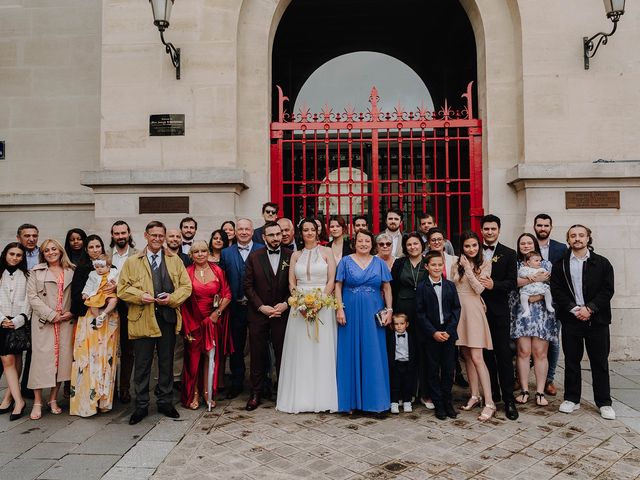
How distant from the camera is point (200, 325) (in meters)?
5.19

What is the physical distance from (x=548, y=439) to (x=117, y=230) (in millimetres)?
4815

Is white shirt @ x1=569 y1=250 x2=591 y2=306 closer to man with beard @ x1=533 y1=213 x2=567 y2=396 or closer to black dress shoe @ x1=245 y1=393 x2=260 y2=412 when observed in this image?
man with beard @ x1=533 y1=213 x2=567 y2=396

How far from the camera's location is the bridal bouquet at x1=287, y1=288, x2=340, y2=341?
192 inches

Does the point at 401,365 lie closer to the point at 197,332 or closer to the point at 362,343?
the point at 362,343

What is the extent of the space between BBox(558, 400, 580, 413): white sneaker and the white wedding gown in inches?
91.0

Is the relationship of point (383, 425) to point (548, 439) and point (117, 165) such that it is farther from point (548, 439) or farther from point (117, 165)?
point (117, 165)

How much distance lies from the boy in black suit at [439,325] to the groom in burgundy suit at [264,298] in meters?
1.47

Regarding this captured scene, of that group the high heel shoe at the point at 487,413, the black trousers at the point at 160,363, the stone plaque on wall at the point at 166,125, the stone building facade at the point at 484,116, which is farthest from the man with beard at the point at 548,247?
the stone plaque on wall at the point at 166,125

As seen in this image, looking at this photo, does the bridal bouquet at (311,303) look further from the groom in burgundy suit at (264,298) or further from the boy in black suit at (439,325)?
the boy in black suit at (439,325)

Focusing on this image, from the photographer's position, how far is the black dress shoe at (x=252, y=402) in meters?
5.04

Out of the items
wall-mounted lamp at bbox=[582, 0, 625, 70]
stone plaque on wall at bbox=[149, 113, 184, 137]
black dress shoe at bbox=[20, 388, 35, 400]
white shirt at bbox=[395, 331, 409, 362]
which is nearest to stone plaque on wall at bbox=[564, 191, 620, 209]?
wall-mounted lamp at bbox=[582, 0, 625, 70]

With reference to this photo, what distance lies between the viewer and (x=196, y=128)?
736cm

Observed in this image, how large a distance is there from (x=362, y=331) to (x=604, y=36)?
5.79m

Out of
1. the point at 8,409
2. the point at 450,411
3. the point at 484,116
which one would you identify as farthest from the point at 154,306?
the point at 484,116
